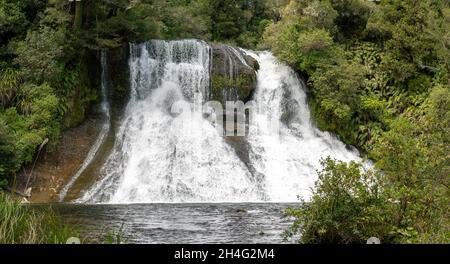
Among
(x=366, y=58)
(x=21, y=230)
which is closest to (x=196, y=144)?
(x=366, y=58)

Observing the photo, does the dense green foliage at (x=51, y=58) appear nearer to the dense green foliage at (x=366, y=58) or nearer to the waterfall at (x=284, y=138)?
the waterfall at (x=284, y=138)

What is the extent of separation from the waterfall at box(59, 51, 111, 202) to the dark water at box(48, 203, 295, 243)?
3.06 meters

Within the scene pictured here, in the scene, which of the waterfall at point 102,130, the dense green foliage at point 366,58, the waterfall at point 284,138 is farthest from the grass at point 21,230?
the waterfall at point 284,138

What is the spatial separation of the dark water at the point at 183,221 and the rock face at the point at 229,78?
930 centimetres

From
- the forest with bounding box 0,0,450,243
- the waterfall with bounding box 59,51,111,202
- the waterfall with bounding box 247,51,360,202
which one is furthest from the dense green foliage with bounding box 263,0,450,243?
the waterfall with bounding box 59,51,111,202

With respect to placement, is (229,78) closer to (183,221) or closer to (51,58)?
(51,58)

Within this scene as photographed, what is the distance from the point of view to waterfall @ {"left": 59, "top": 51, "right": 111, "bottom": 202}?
21328 mm

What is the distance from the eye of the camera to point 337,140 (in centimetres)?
2659

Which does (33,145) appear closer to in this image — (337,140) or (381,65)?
(337,140)

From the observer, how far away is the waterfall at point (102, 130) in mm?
21328

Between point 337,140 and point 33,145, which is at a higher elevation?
point 33,145

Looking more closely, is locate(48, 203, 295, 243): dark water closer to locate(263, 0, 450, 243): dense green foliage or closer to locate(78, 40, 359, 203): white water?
locate(78, 40, 359, 203): white water
